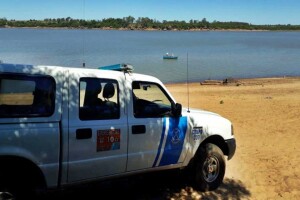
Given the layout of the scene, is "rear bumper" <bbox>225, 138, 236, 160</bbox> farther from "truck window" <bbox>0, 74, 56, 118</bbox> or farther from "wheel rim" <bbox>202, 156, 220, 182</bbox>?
"truck window" <bbox>0, 74, 56, 118</bbox>

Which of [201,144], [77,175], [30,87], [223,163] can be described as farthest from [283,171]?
[30,87]

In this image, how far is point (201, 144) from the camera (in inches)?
271

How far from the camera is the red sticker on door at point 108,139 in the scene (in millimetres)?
5375

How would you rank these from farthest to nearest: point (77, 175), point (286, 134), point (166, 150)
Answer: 1. point (286, 134)
2. point (166, 150)
3. point (77, 175)

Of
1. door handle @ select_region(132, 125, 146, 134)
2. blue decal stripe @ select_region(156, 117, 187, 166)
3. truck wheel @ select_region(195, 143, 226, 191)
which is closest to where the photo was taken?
door handle @ select_region(132, 125, 146, 134)

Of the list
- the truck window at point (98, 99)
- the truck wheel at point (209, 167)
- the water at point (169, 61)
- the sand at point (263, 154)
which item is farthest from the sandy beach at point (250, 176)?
the water at point (169, 61)

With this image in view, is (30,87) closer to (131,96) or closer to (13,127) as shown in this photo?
(13,127)

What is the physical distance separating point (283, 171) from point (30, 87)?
5.43 metres

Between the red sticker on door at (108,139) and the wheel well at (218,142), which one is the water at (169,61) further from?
the red sticker on door at (108,139)

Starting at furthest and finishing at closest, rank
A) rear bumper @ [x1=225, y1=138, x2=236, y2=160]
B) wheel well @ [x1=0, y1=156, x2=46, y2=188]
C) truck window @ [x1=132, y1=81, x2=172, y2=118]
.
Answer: rear bumper @ [x1=225, y1=138, x2=236, y2=160] → truck window @ [x1=132, y1=81, x2=172, y2=118] → wheel well @ [x1=0, y1=156, x2=46, y2=188]

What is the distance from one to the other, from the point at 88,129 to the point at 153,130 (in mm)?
1120

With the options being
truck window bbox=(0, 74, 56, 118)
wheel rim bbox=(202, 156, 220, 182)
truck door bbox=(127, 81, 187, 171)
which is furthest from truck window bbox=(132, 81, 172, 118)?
truck window bbox=(0, 74, 56, 118)

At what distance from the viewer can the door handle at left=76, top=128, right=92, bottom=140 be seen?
5.15 metres

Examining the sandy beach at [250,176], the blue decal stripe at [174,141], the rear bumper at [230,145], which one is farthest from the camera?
the rear bumper at [230,145]
